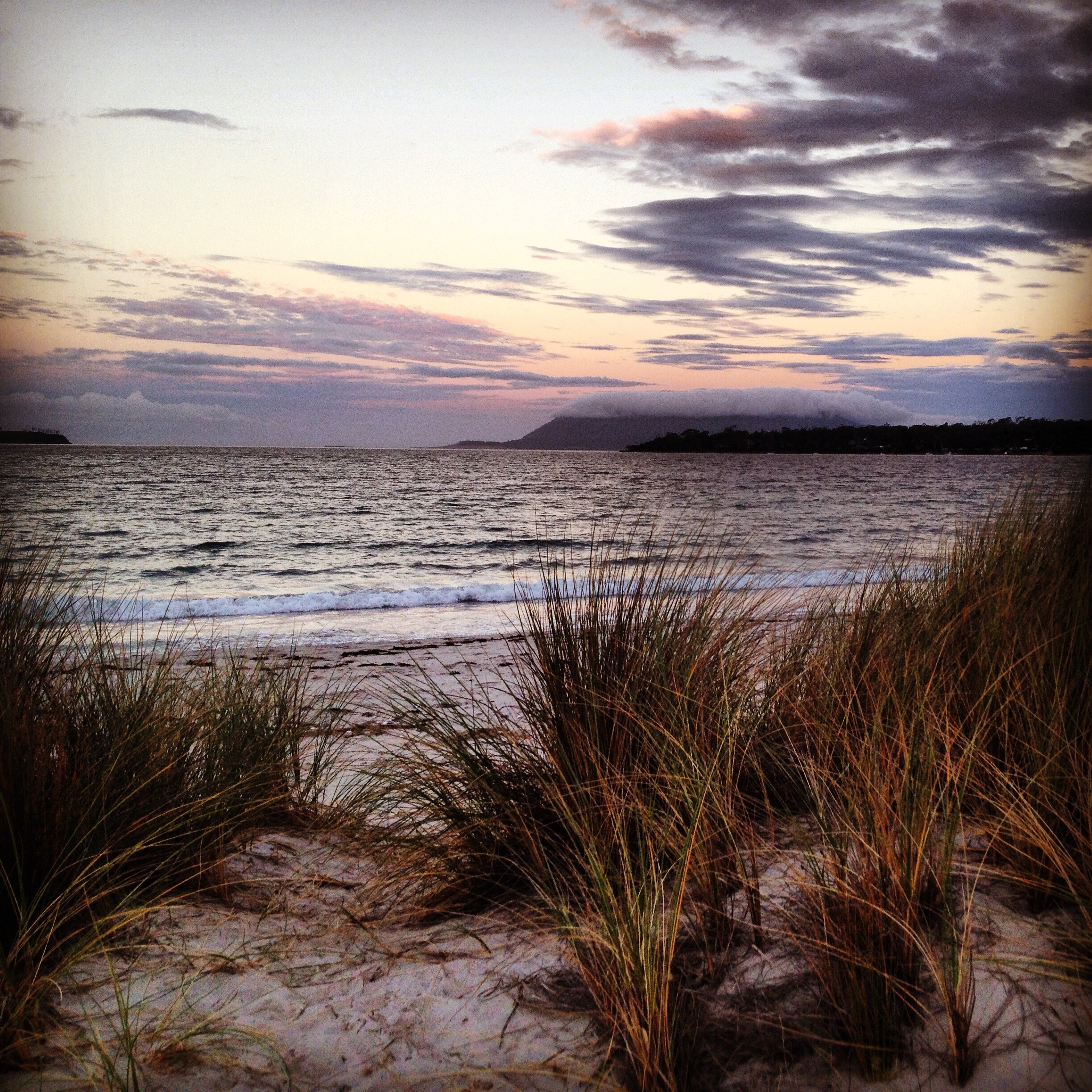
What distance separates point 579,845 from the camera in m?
2.09

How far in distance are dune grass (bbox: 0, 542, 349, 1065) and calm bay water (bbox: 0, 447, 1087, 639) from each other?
2.51 ft

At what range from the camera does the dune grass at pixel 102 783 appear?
180 cm

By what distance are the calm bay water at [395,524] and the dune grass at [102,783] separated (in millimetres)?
766

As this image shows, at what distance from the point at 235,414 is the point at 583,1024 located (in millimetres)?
28744

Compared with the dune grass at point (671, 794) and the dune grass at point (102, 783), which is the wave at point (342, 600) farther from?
the dune grass at point (671, 794)

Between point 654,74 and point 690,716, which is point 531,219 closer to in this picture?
point 654,74

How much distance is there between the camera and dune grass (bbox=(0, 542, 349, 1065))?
180 cm

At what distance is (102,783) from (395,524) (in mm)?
24314

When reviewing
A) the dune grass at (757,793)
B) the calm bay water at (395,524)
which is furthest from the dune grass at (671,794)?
the calm bay water at (395,524)

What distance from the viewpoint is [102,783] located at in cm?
205

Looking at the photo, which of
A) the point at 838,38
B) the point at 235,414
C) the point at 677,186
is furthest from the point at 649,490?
the point at 838,38

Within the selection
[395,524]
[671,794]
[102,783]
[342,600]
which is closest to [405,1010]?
[671,794]

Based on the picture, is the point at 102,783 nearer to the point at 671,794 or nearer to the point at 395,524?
the point at 671,794

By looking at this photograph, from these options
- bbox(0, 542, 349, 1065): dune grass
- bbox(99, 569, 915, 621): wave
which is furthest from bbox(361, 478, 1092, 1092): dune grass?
bbox(99, 569, 915, 621): wave
